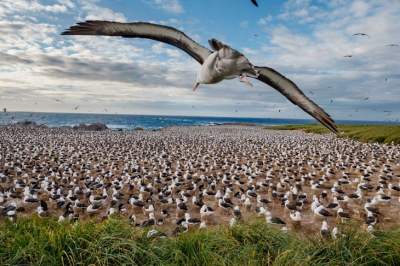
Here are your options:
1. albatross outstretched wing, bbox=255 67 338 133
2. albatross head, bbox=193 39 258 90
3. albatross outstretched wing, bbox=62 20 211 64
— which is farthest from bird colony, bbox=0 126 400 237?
albatross head, bbox=193 39 258 90

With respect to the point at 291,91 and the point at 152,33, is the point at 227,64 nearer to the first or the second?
the point at 152,33

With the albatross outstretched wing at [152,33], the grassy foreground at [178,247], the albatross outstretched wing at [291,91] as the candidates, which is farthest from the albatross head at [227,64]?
the grassy foreground at [178,247]

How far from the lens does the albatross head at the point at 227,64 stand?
3.27 meters

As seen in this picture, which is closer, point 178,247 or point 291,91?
point 291,91

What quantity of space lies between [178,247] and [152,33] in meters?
3.64

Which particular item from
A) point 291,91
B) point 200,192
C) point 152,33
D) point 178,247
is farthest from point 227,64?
point 200,192

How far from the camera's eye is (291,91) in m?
4.39

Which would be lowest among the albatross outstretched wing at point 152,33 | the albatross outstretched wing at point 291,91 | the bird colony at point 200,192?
the bird colony at point 200,192

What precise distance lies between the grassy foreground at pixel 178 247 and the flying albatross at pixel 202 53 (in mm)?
2424

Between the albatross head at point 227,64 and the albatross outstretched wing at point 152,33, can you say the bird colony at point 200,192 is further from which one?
the albatross head at point 227,64

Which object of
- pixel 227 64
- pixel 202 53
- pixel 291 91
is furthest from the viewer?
pixel 291 91

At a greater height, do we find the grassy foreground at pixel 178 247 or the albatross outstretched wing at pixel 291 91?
the albatross outstretched wing at pixel 291 91

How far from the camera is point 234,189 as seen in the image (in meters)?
15.4

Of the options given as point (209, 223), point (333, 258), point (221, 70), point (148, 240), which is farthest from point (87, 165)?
point (221, 70)
